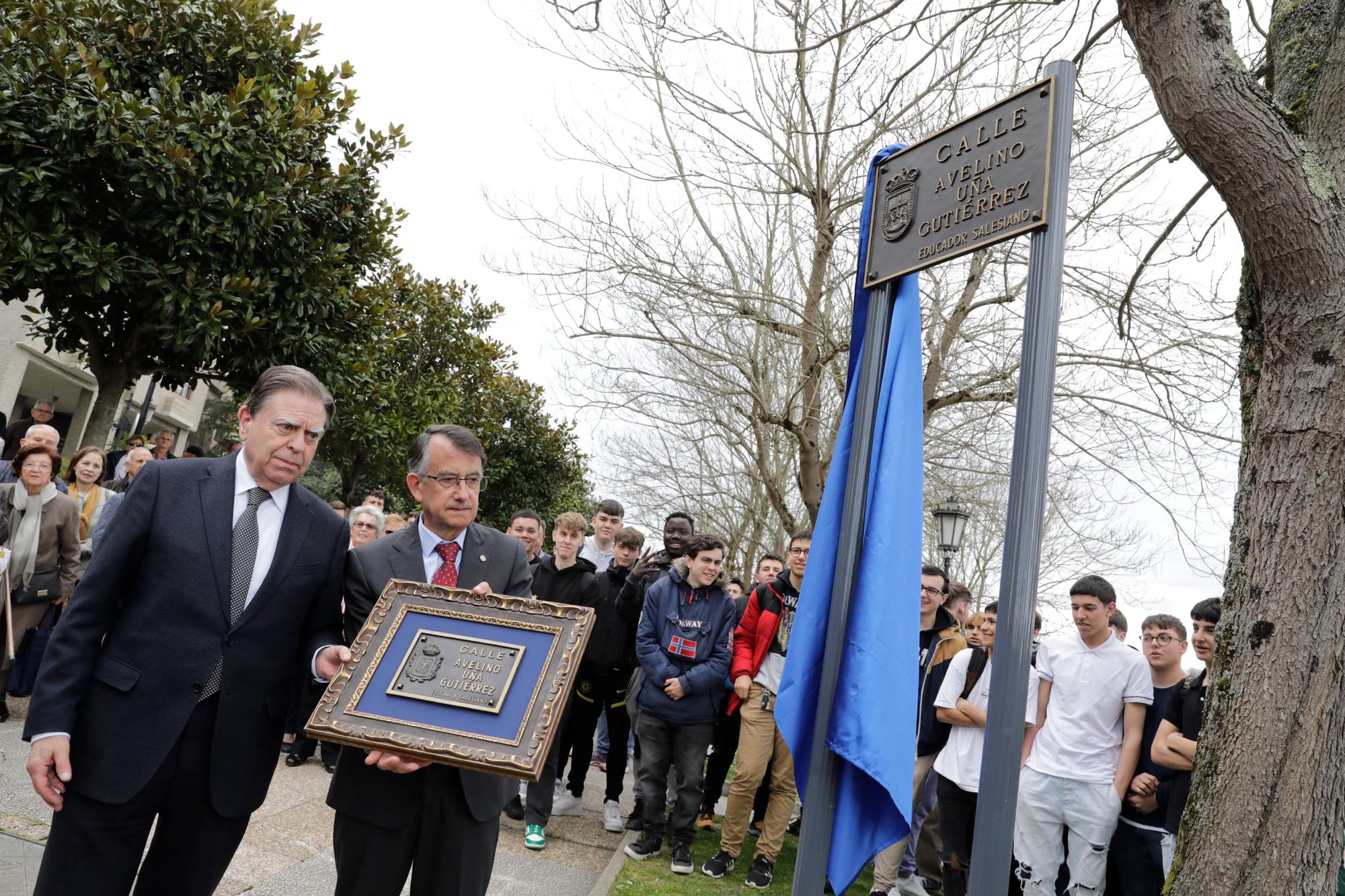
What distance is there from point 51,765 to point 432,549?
1275 mm

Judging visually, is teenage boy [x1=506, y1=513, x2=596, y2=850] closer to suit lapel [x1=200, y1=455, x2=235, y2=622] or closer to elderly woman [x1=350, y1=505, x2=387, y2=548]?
elderly woman [x1=350, y1=505, x2=387, y2=548]

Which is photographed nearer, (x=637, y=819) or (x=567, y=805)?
(x=637, y=819)

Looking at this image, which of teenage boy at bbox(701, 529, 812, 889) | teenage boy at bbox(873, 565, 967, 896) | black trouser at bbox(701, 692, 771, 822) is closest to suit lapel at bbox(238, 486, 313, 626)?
teenage boy at bbox(701, 529, 812, 889)

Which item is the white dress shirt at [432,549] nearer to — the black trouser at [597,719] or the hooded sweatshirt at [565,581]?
the hooded sweatshirt at [565,581]

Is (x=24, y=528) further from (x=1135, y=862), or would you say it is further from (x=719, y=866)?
(x=1135, y=862)

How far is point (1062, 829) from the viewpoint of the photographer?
215 inches

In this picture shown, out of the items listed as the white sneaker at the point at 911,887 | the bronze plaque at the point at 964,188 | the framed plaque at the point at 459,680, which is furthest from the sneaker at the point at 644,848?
the bronze plaque at the point at 964,188

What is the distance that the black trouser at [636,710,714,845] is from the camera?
645cm

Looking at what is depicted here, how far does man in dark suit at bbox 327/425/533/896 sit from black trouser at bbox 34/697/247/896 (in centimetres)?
37

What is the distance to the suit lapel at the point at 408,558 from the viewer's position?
3.14 meters

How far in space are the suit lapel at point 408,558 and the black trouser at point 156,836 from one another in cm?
70

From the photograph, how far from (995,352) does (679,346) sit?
423 centimetres

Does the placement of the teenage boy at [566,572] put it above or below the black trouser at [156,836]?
above

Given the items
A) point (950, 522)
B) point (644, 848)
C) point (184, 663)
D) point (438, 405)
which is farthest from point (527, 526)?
point (438, 405)
